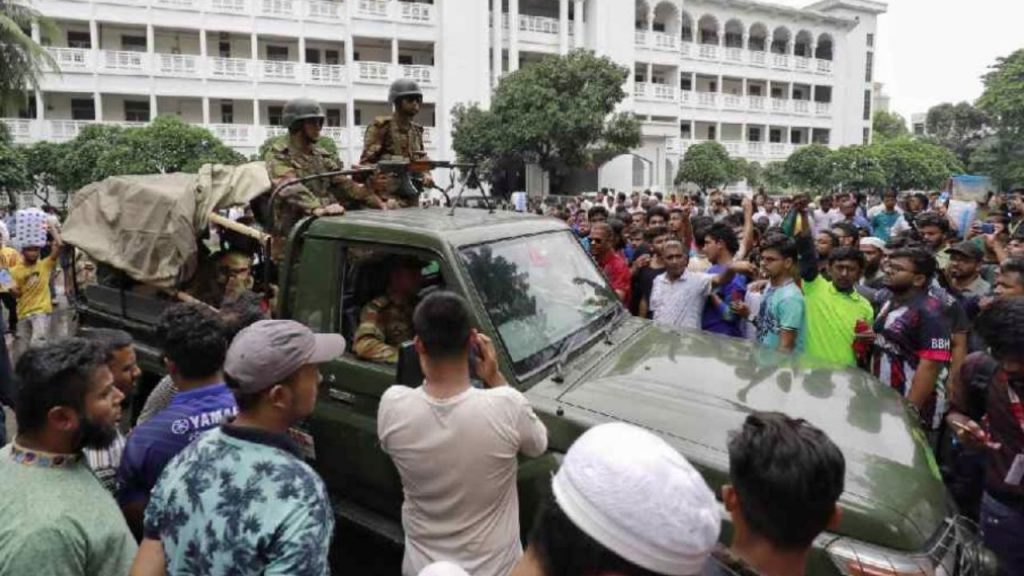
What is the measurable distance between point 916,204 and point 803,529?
13.5 meters

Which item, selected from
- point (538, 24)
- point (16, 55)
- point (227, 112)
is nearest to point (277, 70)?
point (227, 112)

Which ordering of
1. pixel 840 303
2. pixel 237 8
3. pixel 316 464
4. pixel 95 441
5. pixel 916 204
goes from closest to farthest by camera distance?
pixel 95 441 → pixel 316 464 → pixel 840 303 → pixel 916 204 → pixel 237 8

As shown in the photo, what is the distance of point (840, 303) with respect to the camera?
14.8 ft

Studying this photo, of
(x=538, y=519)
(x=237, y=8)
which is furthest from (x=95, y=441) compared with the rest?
(x=237, y=8)

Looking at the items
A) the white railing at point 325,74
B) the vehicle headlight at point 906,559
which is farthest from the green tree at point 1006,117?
the vehicle headlight at point 906,559

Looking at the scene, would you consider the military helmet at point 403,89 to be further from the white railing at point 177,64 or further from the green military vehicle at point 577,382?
the white railing at point 177,64

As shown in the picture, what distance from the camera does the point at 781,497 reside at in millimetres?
1506

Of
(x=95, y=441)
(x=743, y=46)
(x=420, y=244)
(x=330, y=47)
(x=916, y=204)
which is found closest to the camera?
(x=95, y=441)

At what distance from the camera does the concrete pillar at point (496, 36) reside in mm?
35344

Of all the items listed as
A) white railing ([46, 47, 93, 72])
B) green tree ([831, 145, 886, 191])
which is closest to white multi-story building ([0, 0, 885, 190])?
white railing ([46, 47, 93, 72])

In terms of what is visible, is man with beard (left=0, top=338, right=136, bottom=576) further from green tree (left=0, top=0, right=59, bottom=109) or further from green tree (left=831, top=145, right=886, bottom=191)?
green tree (left=831, top=145, right=886, bottom=191)

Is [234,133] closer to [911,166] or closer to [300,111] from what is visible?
[300,111]

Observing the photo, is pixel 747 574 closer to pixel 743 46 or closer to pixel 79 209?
pixel 79 209

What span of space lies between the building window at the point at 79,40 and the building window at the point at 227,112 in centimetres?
575
